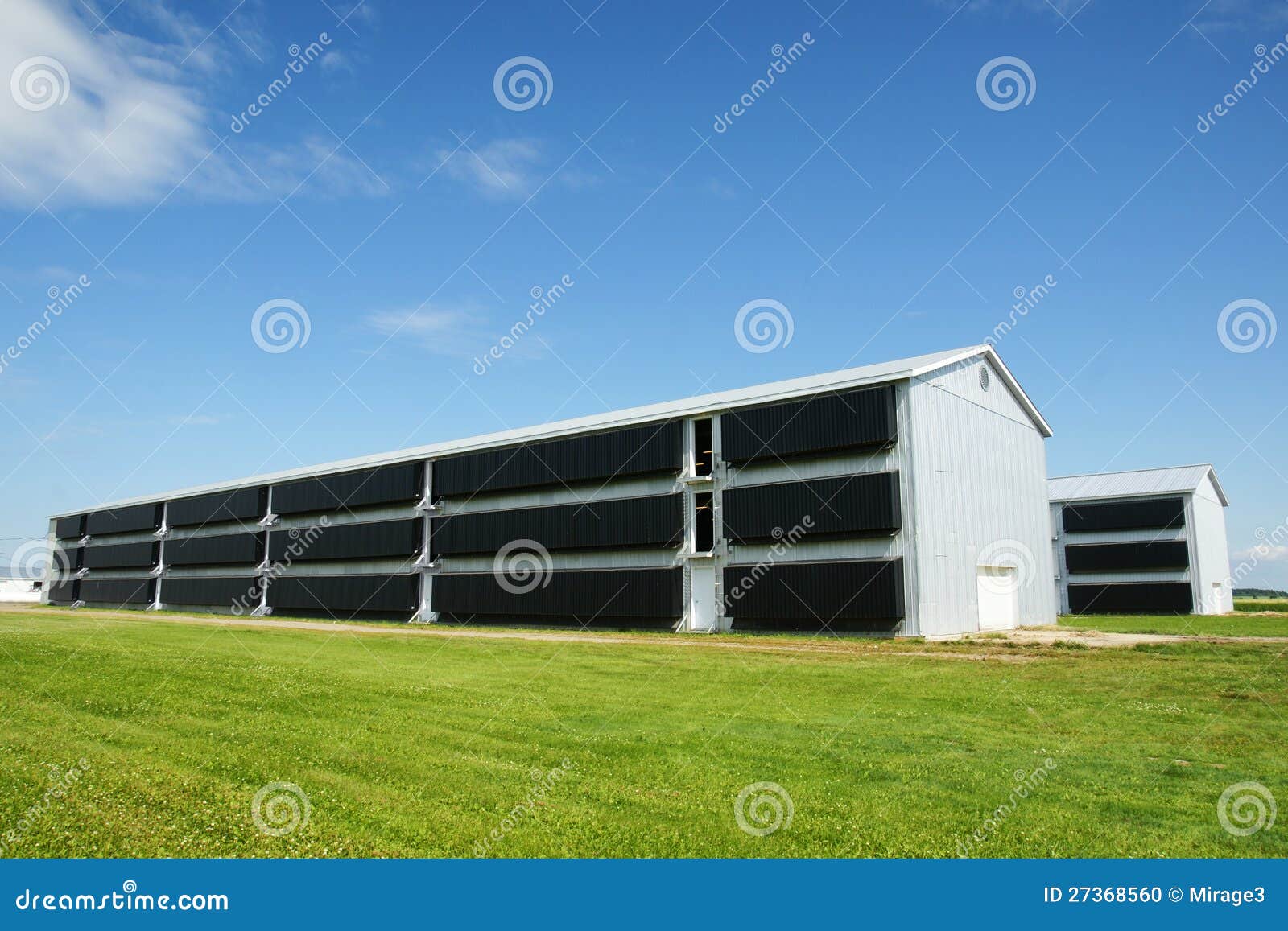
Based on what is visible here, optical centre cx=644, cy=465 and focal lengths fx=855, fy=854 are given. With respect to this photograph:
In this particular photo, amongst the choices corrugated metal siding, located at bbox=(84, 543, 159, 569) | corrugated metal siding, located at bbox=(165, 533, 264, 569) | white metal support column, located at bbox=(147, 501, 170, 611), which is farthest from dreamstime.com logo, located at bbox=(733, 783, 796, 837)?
corrugated metal siding, located at bbox=(84, 543, 159, 569)

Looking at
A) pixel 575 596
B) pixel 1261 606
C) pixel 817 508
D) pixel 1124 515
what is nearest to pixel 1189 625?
pixel 1124 515

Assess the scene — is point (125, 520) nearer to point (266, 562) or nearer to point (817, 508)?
point (266, 562)

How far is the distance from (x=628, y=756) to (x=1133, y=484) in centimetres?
5886

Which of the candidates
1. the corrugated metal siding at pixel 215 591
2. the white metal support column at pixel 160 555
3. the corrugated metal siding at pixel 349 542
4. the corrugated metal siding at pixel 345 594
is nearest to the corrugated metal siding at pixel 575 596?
the corrugated metal siding at pixel 345 594

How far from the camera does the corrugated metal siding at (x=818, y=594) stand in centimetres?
3058

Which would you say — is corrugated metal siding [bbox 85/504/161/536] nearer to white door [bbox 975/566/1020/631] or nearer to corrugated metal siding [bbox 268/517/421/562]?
corrugated metal siding [bbox 268/517/421/562]

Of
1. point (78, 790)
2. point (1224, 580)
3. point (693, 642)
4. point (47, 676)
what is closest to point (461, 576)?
point (693, 642)

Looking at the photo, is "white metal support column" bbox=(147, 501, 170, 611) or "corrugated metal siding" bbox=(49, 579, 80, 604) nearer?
"white metal support column" bbox=(147, 501, 170, 611)

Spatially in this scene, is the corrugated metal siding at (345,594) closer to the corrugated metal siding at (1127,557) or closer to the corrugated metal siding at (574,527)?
the corrugated metal siding at (574,527)

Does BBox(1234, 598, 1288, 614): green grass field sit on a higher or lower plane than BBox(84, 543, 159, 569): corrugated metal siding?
lower

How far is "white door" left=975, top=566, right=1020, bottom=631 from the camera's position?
116ft

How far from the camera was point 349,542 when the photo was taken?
5231cm

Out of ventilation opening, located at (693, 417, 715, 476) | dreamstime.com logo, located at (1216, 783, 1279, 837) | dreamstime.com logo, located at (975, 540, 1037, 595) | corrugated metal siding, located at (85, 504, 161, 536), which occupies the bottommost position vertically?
dreamstime.com logo, located at (1216, 783, 1279, 837)

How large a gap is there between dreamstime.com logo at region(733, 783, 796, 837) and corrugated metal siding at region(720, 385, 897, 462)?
79.1ft
